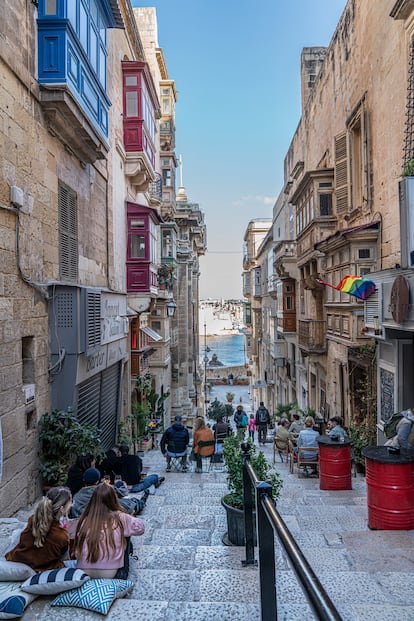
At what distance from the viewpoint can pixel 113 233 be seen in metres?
13.5

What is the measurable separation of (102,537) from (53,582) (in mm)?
A: 656

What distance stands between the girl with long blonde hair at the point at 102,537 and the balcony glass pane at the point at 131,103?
44.3 ft

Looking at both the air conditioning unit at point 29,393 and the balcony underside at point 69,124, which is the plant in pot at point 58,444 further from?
the balcony underside at point 69,124

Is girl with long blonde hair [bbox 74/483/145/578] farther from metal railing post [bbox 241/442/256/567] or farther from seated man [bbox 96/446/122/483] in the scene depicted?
seated man [bbox 96/446/122/483]

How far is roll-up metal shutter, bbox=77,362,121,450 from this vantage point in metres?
9.70

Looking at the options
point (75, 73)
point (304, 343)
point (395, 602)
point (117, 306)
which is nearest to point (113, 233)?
point (117, 306)

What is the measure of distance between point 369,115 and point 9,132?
28.9 ft

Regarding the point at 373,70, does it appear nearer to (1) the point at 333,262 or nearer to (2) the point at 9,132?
(1) the point at 333,262

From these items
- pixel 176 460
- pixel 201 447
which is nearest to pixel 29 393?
pixel 201 447

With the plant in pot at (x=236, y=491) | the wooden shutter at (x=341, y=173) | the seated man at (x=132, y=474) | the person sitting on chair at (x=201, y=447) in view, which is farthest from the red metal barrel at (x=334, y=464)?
the wooden shutter at (x=341, y=173)

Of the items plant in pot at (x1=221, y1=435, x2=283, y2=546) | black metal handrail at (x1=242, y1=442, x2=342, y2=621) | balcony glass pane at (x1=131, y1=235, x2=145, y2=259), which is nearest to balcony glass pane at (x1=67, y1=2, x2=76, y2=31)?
plant in pot at (x1=221, y1=435, x2=283, y2=546)

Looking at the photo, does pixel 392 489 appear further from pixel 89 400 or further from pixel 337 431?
pixel 89 400

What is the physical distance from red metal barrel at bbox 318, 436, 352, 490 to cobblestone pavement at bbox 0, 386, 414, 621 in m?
0.44

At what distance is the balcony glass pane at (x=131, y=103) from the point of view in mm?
15320
